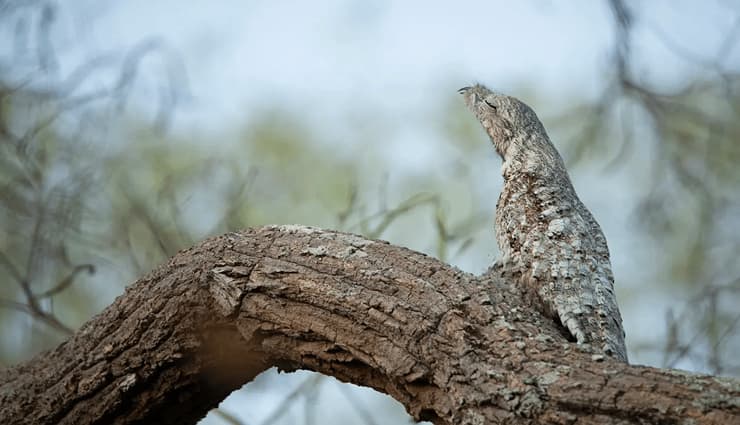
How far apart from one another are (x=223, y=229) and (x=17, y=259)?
84cm

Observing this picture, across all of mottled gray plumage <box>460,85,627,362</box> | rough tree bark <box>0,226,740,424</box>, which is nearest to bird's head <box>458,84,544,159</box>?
mottled gray plumage <box>460,85,627,362</box>

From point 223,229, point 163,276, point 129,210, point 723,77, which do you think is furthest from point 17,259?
point 723,77

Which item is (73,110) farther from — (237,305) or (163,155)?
(237,305)

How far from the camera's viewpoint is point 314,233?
1.54 metres

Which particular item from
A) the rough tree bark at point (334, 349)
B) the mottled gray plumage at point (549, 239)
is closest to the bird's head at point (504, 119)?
the mottled gray plumage at point (549, 239)

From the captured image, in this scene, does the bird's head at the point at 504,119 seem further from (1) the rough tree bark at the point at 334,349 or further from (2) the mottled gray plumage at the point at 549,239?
(1) the rough tree bark at the point at 334,349

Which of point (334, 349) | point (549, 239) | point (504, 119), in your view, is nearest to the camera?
point (334, 349)

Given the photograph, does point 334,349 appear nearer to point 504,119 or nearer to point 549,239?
point 549,239

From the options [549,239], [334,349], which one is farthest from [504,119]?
[334,349]

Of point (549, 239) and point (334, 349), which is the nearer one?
point (334, 349)

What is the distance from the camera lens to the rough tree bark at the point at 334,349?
116cm

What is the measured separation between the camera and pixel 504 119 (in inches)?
72.7

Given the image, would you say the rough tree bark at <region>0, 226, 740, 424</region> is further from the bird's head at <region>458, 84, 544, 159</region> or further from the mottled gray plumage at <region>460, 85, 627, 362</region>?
the bird's head at <region>458, 84, 544, 159</region>

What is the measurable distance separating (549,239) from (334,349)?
428 millimetres
